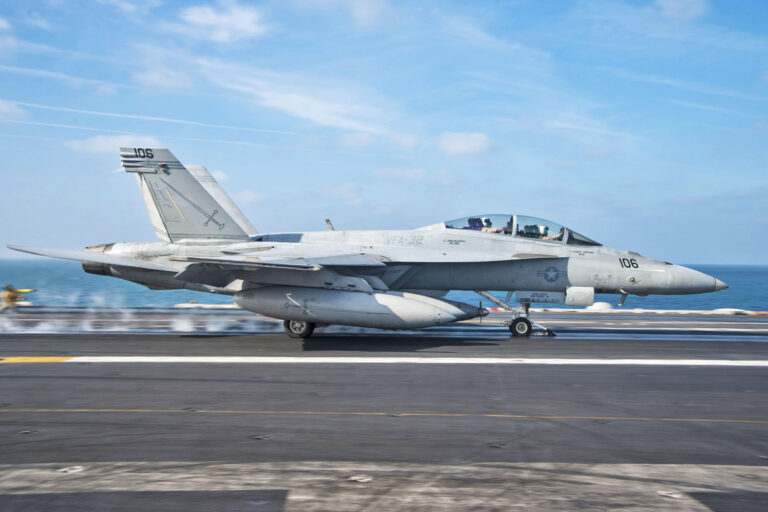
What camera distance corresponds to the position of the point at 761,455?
5738mm

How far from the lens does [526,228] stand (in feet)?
49.4

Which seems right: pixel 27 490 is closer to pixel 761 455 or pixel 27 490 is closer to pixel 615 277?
pixel 761 455

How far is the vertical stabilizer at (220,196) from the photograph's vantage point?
1667 centimetres

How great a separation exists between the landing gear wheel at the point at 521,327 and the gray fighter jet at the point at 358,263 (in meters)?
0.03

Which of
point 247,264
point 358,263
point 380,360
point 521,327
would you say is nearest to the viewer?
point 380,360

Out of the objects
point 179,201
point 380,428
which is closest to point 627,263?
point 380,428

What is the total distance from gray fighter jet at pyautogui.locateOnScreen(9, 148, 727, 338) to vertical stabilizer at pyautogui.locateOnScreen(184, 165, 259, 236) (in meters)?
0.67

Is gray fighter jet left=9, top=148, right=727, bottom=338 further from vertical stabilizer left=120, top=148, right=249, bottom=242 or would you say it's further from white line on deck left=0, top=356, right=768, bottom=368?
white line on deck left=0, top=356, right=768, bottom=368

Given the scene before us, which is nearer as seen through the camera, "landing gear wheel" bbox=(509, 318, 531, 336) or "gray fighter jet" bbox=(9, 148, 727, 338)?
"gray fighter jet" bbox=(9, 148, 727, 338)

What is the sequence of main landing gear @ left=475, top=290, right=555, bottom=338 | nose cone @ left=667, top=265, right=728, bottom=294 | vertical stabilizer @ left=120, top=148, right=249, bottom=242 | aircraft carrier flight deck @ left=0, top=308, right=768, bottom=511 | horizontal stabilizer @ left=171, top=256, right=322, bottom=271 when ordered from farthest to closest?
vertical stabilizer @ left=120, top=148, right=249, bottom=242, main landing gear @ left=475, top=290, right=555, bottom=338, nose cone @ left=667, top=265, right=728, bottom=294, horizontal stabilizer @ left=171, top=256, right=322, bottom=271, aircraft carrier flight deck @ left=0, top=308, right=768, bottom=511

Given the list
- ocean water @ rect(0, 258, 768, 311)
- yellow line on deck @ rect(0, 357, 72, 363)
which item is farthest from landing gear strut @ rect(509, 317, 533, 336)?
ocean water @ rect(0, 258, 768, 311)

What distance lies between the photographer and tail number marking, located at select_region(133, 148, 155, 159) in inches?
622

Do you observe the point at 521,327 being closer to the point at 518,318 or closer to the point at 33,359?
the point at 518,318

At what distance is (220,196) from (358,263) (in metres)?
5.45
